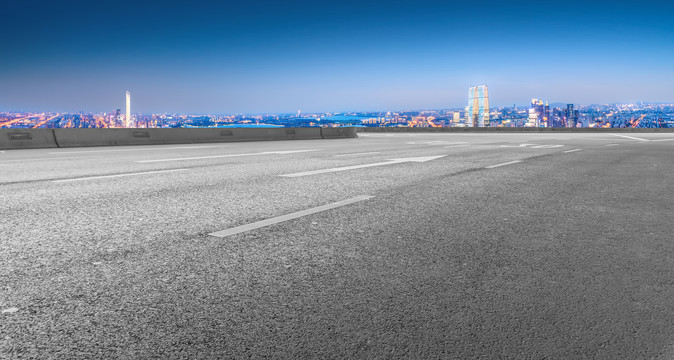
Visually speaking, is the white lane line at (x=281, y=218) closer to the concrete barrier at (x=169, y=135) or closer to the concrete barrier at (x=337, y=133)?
the concrete barrier at (x=169, y=135)

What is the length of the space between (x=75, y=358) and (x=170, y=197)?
158 inches

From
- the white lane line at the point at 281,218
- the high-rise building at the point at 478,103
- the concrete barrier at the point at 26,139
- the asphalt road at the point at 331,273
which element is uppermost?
the high-rise building at the point at 478,103

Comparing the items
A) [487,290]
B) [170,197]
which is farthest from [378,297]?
[170,197]

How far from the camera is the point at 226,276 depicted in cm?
313

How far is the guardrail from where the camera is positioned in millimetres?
16141

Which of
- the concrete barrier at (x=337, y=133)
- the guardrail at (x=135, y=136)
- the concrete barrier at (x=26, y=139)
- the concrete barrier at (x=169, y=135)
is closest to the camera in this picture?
the concrete barrier at (x=26, y=139)

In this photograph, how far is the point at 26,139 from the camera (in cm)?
1619

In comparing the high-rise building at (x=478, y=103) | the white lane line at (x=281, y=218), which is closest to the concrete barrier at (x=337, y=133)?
the white lane line at (x=281, y=218)

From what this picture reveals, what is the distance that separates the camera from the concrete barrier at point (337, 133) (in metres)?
27.6

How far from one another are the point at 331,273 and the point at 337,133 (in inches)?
999

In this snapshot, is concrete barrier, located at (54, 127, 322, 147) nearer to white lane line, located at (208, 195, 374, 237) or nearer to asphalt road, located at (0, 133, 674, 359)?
asphalt road, located at (0, 133, 674, 359)

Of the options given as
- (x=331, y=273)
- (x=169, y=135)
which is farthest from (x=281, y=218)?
(x=169, y=135)

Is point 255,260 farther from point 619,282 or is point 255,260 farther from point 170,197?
point 170,197

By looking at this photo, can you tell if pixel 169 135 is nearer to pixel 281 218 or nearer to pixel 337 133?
pixel 337 133
